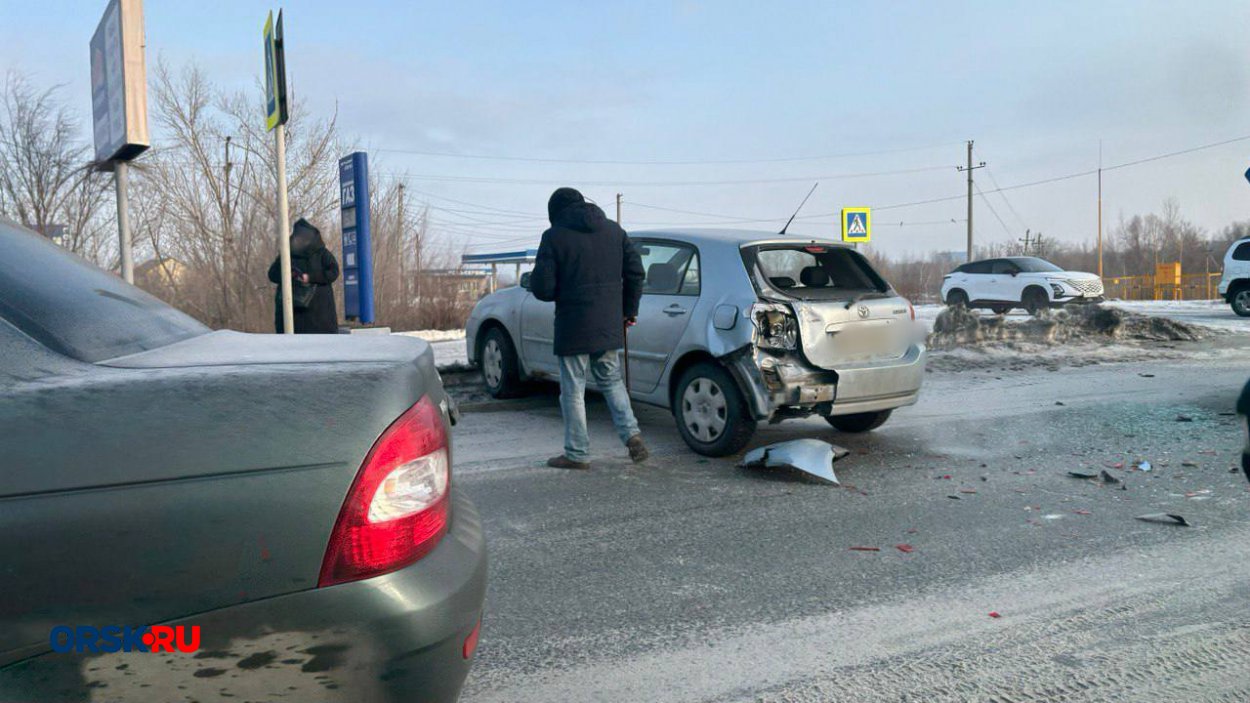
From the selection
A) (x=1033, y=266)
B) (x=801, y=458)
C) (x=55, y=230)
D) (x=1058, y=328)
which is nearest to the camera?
(x=801, y=458)

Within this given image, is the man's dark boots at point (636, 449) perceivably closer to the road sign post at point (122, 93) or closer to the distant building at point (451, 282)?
the road sign post at point (122, 93)

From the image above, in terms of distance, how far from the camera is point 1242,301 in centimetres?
2058

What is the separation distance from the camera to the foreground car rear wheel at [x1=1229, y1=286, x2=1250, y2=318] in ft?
67.2

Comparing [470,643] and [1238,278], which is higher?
[1238,278]

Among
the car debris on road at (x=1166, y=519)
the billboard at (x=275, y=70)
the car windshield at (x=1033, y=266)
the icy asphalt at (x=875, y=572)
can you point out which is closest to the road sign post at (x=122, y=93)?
the billboard at (x=275, y=70)

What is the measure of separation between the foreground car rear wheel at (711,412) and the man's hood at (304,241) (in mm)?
4697

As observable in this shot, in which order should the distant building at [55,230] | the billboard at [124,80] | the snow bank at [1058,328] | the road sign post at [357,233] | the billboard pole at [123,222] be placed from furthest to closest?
the distant building at [55,230], the snow bank at [1058,328], the road sign post at [357,233], the billboard pole at [123,222], the billboard at [124,80]

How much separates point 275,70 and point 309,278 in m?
2.08

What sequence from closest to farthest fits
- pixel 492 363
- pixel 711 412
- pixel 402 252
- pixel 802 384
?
pixel 802 384 < pixel 711 412 < pixel 492 363 < pixel 402 252

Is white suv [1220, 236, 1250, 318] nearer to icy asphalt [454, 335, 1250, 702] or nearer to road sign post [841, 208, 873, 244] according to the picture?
road sign post [841, 208, 873, 244]

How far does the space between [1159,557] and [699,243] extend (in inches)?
141

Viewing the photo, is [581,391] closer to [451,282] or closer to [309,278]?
[309,278]

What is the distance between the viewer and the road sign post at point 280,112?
26.3ft

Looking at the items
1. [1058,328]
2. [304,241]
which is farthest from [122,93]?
[1058,328]
